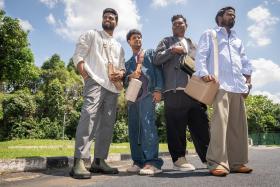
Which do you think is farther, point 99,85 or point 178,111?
point 178,111

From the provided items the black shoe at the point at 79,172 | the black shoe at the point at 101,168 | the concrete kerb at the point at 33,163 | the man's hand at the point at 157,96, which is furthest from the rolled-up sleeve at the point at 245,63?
the concrete kerb at the point at 33,163

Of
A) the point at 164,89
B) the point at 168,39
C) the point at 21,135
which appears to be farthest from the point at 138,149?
the point at 21,135

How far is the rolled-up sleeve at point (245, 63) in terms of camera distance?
16.3 ft

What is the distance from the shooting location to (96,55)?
16.0ft

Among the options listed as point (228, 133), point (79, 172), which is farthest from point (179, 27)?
point (79, 172)

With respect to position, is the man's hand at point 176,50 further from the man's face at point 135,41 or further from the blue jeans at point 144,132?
the blue jeans at point 144,132

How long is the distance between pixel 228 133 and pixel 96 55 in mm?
2104

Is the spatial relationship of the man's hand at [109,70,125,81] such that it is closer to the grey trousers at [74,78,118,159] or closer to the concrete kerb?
the grey trousers at [74,78,118,159]

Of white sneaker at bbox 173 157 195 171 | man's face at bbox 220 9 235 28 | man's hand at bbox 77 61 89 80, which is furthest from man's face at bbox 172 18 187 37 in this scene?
white sneaker at bbox 173 157 195 171

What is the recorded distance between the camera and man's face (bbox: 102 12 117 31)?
5.04 m

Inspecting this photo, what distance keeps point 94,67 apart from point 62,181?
1631 millimetres

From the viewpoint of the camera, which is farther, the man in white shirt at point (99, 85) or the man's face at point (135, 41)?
the man's face at point (135, 41)

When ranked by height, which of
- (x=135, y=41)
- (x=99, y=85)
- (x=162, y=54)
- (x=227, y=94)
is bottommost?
(x=227, y=94)

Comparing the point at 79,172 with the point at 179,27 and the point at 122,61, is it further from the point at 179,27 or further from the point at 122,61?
the point at 179,27
